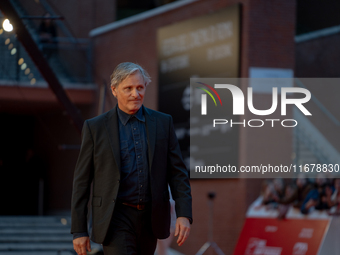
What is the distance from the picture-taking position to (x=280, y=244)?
943 centimetres

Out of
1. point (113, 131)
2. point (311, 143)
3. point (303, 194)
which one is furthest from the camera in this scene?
point (311, 143)

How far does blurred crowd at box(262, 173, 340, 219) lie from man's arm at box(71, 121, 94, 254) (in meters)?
6.30

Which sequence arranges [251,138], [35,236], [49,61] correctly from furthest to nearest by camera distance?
1. [49,61]
2. [35,236]
3. [251,138]

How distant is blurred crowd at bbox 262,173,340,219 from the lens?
9078 millimetres

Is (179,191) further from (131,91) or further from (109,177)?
(131,91)

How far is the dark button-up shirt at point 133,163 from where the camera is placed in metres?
3.27

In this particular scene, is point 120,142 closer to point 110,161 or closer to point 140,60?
point 110,161

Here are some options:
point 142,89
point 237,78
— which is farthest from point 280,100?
point 142,89

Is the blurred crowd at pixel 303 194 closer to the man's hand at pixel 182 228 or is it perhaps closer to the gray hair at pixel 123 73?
the man's hand at pixel 182 228

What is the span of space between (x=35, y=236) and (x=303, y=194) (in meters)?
5.35

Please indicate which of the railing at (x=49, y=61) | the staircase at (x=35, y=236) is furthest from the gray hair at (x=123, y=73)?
the railing at (x=49, y=61)

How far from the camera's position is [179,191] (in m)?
3.40

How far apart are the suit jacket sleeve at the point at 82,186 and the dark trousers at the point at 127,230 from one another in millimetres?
179

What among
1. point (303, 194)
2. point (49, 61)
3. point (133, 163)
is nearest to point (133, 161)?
point (133, 163)
